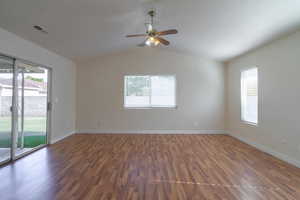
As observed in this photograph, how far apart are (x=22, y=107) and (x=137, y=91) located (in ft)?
10.8

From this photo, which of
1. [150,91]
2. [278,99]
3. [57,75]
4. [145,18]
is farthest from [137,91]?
[278,99]

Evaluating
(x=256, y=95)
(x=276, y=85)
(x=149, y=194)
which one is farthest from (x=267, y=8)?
(x=149, y=194)

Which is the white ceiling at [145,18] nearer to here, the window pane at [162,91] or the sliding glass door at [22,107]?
the sliding glass door at [22,107]

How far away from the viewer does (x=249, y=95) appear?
179 inches

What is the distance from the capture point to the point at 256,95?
13.8 ft

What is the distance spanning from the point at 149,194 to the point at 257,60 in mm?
4004

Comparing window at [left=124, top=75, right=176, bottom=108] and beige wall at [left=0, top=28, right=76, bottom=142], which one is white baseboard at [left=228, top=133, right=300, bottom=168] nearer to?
window at [left=124, top=75, right=176, bottom=108]

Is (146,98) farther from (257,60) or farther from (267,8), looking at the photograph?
(267,8)

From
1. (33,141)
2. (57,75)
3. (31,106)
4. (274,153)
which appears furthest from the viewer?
(57,75)

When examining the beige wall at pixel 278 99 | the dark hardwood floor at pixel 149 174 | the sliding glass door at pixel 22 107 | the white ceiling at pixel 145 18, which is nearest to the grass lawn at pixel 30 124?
the sliding glass door at pixel 22 107

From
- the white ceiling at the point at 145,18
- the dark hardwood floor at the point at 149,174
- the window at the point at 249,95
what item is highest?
the white ceiling at the point at 145,18

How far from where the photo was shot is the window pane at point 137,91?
19.2ft

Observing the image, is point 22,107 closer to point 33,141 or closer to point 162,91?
point 33,141

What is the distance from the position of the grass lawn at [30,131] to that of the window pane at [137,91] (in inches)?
103
